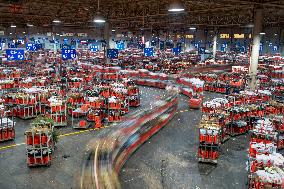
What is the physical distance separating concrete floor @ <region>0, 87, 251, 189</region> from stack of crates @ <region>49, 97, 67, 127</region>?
96.6 inches

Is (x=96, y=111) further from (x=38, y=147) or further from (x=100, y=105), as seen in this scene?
(x=38, y=147)

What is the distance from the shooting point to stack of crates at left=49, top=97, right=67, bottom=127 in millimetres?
20875

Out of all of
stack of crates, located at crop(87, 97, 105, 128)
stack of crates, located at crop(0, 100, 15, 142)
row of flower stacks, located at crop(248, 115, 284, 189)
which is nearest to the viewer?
row of flower stacks, located at crop(248, 115, 284, 189)

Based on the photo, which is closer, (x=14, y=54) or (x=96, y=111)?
(x=96, y=111)

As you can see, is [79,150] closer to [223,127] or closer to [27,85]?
[223,127]

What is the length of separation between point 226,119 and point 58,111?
447 inches

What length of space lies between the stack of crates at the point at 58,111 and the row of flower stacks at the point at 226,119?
32.0 ft

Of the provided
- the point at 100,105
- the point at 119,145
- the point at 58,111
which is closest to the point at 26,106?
the point at 58,111

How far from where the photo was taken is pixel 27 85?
98.2 ft

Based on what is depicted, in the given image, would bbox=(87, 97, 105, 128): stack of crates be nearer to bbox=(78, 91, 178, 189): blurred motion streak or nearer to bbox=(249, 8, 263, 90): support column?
bbox=(78, 91, 178, 189): blurred motion streak

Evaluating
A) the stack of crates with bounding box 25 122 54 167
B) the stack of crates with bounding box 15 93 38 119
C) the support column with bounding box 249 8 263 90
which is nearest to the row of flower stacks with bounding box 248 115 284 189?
the stack of crates with bounding box 25 122 54 167

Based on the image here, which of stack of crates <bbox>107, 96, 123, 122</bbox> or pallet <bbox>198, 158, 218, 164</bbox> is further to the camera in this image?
stack of crates <bbox>107, 96, 123, 122</bbox>

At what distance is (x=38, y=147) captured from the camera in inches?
590

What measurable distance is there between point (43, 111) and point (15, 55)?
11.8 meters
